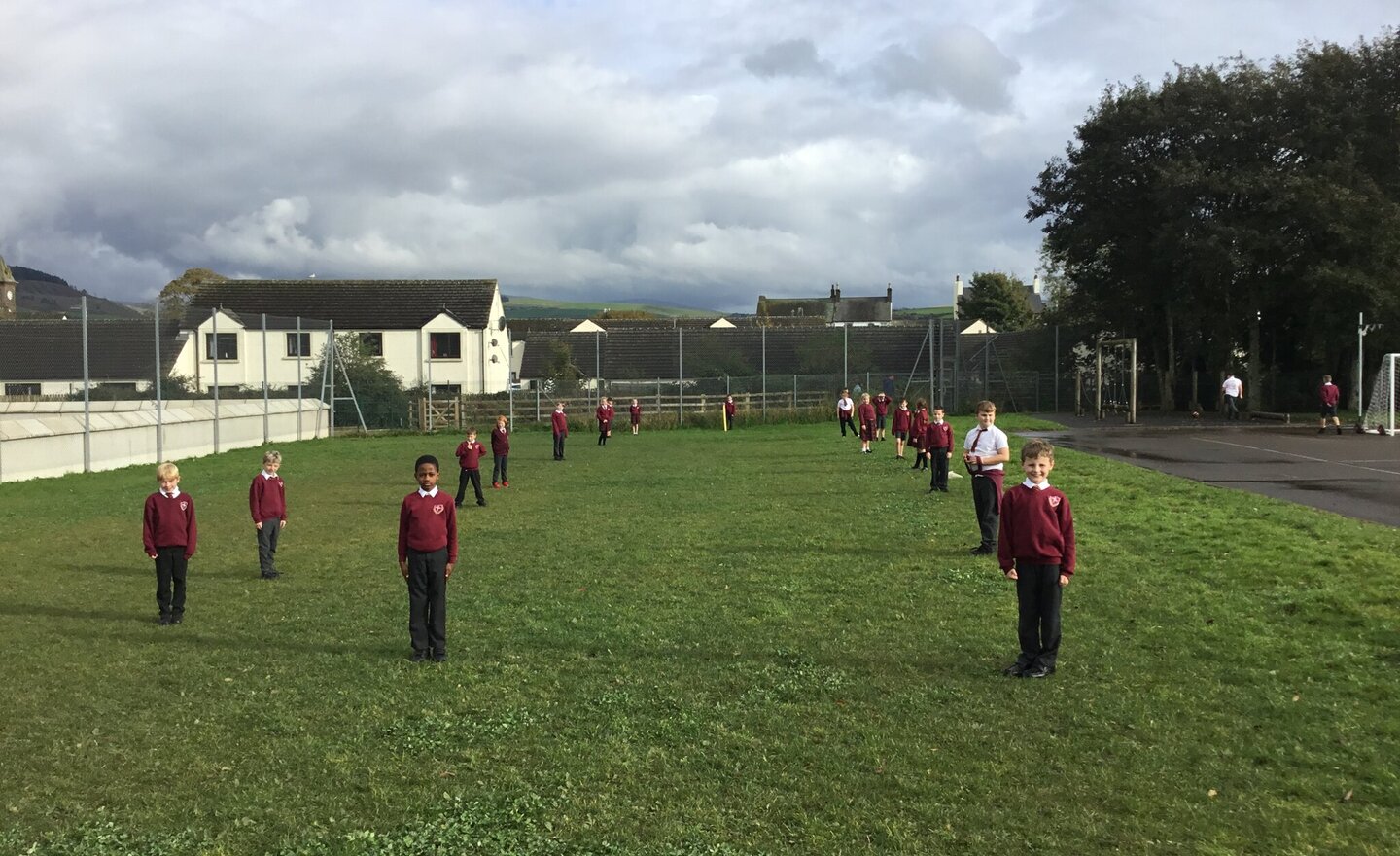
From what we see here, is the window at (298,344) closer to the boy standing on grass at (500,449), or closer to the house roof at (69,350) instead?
the house roof at (69,350)

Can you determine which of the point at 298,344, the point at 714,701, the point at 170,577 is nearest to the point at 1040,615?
the point at 714,701

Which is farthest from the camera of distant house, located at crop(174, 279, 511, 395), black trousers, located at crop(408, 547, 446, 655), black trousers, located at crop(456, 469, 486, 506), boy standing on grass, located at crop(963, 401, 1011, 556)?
distant house, located at crop(174, 279, 511, 395)

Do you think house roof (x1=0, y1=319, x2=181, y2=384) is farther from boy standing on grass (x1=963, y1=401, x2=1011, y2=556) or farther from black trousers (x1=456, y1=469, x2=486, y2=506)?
boy standing on grass (x1=963, y1=401, x2=1011, y2=556)

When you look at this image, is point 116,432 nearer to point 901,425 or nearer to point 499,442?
point 499,442

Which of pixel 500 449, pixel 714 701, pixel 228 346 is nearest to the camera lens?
pixel 714 701

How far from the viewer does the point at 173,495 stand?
30.8 ft

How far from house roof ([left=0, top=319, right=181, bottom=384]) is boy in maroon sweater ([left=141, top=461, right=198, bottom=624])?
1745cm

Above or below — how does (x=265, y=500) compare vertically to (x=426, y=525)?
below

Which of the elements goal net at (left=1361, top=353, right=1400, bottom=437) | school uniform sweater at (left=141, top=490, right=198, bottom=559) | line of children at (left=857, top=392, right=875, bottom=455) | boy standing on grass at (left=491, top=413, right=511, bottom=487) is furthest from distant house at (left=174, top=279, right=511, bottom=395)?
school uniform sweater at (left=141, top=490, right=198, bottom=559)

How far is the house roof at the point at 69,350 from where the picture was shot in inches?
976

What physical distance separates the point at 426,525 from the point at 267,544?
178 inches

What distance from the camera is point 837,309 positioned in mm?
113875

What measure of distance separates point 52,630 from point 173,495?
1385 mm

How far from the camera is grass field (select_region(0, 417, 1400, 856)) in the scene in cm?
475
